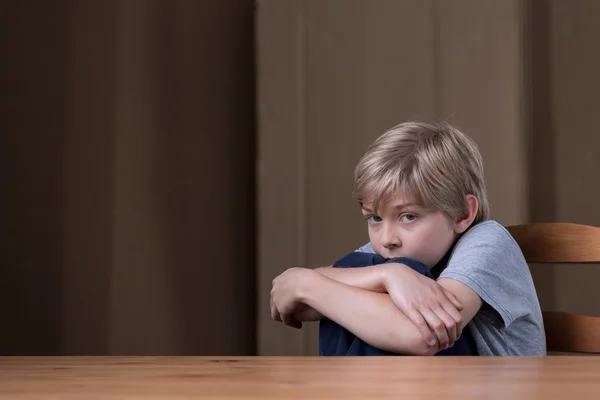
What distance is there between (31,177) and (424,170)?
3.90 feet

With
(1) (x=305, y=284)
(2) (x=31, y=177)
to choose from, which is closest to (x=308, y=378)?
(1) (x=305, y=284)

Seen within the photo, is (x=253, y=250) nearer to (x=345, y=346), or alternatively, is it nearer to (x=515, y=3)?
(x=515, y=3)

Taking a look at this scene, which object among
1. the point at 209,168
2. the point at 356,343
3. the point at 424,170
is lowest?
the point at 356,343

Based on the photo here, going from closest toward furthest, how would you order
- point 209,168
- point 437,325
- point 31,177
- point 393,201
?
point 437,325 < point 393,201 < point 31,177 < point 209,168

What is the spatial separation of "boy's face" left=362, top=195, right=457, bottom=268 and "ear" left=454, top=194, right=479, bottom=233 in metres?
0.03

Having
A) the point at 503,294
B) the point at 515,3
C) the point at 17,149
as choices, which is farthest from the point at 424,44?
the point at 503,294

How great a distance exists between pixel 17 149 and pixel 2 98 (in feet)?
0.43

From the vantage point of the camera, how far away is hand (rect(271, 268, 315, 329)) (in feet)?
3.90

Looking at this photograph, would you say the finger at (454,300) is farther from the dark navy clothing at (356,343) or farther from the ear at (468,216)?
the ear at (468,216)

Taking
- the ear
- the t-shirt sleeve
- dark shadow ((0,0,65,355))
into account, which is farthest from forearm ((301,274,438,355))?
dark shadow ((0,0,65,355))

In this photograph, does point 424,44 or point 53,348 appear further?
point 424,44

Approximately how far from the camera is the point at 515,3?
222cm

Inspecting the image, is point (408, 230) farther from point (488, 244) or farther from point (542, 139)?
point (542, 139)

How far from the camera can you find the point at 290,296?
1197 millimetres
